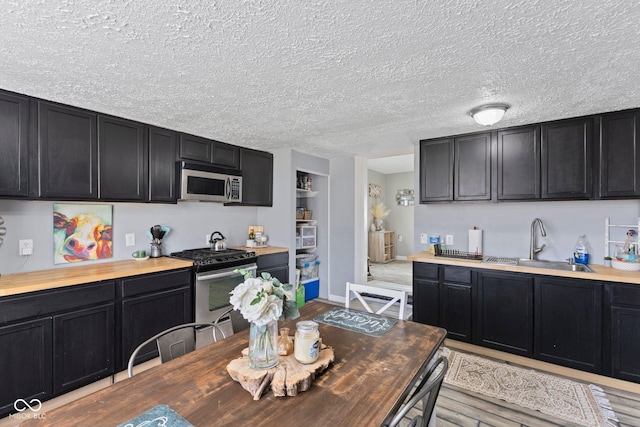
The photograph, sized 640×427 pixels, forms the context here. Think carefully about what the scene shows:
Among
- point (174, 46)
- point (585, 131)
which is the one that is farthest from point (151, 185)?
point (585, 131)

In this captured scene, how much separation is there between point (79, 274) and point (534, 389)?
146 inches

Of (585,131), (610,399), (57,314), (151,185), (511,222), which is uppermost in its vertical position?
(585,131)

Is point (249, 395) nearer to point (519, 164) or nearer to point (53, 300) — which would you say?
point (53, 300)

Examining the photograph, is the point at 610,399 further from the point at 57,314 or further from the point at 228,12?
the point at 57,314

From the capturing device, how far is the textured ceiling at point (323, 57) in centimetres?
130

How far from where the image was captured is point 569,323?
8.38 feet

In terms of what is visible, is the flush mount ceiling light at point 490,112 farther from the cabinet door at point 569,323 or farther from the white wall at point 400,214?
the white wall at point 400,214

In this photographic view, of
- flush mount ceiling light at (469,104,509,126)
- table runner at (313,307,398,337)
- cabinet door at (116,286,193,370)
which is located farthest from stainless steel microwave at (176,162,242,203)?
flush mount ceiling light at (469,104,509,126)

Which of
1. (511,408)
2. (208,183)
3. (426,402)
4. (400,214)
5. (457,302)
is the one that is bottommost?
(511,408)

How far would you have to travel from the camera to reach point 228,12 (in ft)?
4.27

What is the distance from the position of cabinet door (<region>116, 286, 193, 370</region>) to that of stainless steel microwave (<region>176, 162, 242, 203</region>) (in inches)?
40.0

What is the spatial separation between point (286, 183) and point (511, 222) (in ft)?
9.05

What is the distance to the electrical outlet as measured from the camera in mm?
2398

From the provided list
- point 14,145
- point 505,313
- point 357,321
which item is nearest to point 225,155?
point 14,145
